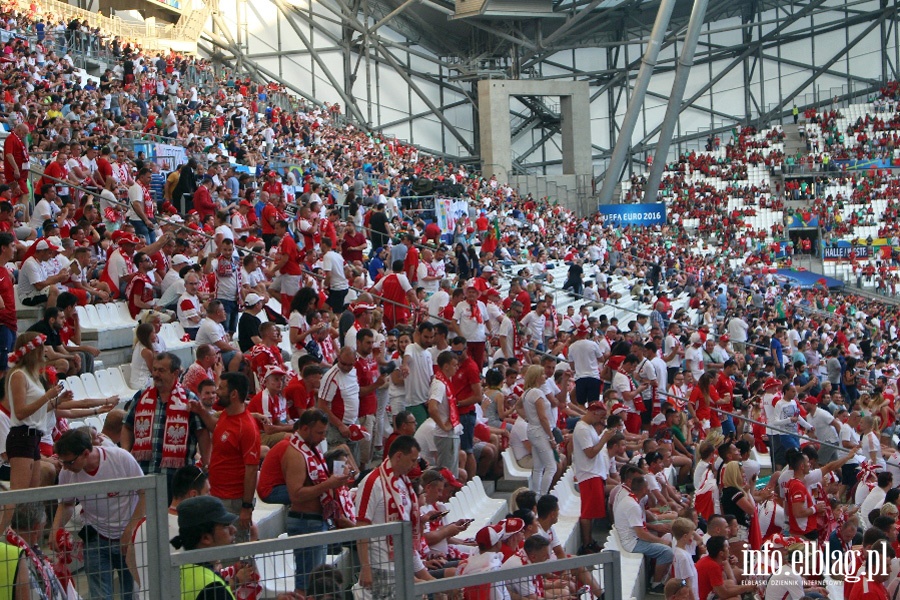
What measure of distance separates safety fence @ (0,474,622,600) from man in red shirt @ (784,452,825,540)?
5.70 meters

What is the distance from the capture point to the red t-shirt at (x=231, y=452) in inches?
238

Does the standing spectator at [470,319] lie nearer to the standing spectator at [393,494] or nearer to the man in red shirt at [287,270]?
the man in red shirt at [287,270]

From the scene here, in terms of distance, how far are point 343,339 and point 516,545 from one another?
4669mm

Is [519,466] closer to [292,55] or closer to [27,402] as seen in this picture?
[27,402]

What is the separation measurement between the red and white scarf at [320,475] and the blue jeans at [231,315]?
4.95 m

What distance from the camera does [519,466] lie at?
32.9 feet

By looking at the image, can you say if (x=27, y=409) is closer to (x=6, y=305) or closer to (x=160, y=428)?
(x=160, y=428)

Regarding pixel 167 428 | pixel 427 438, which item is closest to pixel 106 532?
pixel 167 428

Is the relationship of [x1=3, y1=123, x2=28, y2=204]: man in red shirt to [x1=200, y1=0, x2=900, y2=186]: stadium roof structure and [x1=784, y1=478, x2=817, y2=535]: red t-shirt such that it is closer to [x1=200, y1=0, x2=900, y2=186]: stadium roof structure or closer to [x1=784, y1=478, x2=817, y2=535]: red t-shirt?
[x1=784, y1=478, x2=817, y2=535]: red t-shirt

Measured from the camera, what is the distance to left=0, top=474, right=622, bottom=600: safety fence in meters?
3.83

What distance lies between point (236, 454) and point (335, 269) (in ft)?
20.7

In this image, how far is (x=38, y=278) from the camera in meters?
9.62

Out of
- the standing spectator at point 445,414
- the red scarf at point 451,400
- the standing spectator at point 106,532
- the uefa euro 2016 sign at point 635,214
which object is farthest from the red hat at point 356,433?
the uefa euro 2016 sign at point 635,214

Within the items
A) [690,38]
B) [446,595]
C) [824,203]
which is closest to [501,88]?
[690,38]
